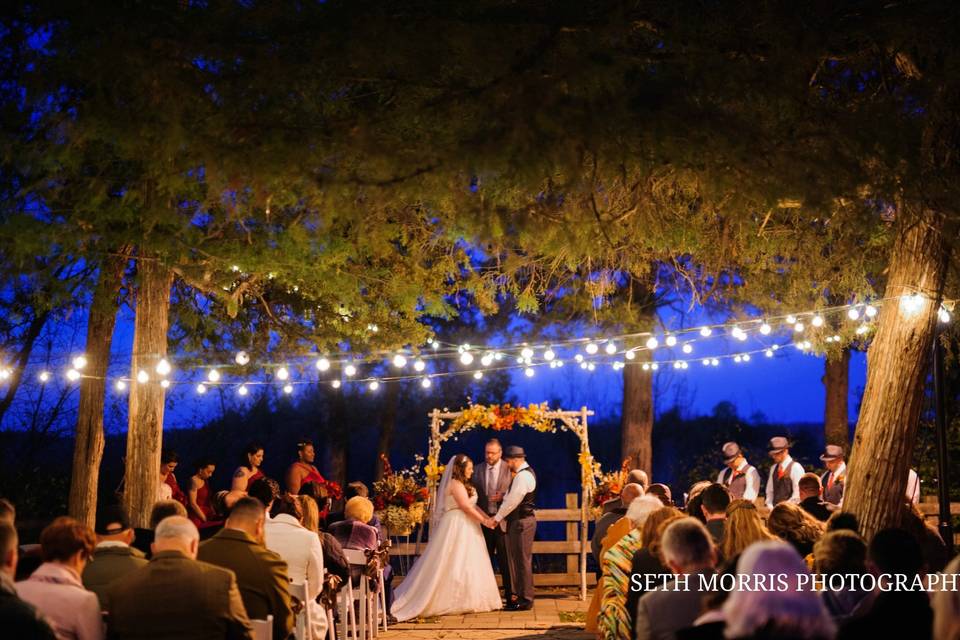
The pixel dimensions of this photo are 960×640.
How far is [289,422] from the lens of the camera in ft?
90.7

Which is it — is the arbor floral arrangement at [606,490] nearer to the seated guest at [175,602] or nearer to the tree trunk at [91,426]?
the tree trunk at [91,426]

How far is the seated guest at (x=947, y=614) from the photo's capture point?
3961 millimetres

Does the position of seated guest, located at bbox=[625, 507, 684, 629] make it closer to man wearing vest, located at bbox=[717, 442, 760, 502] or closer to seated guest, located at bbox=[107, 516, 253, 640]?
seated guest, located at bbox=[107, 516, 253, 640]

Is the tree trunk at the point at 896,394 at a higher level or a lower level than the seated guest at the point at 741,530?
higher

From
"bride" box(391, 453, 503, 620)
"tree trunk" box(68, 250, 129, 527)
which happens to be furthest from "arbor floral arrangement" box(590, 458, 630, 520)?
"tree trunk" box(68, 250, 129, 527)

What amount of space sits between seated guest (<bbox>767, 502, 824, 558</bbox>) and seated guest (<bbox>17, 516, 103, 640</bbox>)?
177 inches

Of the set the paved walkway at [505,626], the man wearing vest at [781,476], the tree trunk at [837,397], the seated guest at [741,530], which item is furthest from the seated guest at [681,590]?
the tree trunk at [837,397]

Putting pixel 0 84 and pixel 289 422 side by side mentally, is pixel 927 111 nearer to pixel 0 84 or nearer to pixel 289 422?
pixel 0 84

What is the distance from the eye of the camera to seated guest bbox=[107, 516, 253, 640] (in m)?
4.52

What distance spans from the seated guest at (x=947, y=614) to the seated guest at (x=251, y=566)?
3311mm

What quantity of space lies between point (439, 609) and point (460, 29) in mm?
6969

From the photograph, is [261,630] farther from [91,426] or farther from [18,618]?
[91,426]

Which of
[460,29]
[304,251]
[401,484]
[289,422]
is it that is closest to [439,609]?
[401,484]

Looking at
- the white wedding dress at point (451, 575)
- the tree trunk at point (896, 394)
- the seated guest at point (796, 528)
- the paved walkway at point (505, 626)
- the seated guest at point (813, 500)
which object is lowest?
the paved walkway at point (505, 626)
